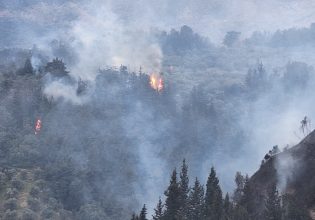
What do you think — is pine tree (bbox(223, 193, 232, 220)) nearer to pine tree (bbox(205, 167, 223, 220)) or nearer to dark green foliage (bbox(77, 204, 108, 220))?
pine tree (bbox(205, 167, 223, 220))

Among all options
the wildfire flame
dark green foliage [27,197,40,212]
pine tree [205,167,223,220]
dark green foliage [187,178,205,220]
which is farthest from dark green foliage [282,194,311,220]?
the wildfire flame

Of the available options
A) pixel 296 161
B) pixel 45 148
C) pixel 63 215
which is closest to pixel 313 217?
pixel 296 161

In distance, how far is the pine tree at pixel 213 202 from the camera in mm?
71562

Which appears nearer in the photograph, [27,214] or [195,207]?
[195,207]

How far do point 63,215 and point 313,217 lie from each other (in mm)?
85271

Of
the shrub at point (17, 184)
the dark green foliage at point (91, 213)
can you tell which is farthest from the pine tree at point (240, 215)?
the shrub at point (17, 184)

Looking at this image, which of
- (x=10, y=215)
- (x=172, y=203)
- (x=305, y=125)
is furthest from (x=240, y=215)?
(x=10, y=215)

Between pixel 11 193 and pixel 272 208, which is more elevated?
pixel 11 193

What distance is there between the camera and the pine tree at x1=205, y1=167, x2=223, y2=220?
71.6 metres

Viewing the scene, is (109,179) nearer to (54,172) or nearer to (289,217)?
(54,172)

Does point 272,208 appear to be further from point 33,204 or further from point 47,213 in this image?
point 33,204

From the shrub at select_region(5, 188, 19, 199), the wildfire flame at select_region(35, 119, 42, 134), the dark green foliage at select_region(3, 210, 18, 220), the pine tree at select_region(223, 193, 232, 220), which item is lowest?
the pine tree at select_region(223, 193, 232, 220)

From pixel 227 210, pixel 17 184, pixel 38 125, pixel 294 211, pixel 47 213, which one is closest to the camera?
pixel 294 211

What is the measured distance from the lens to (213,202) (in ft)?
239
